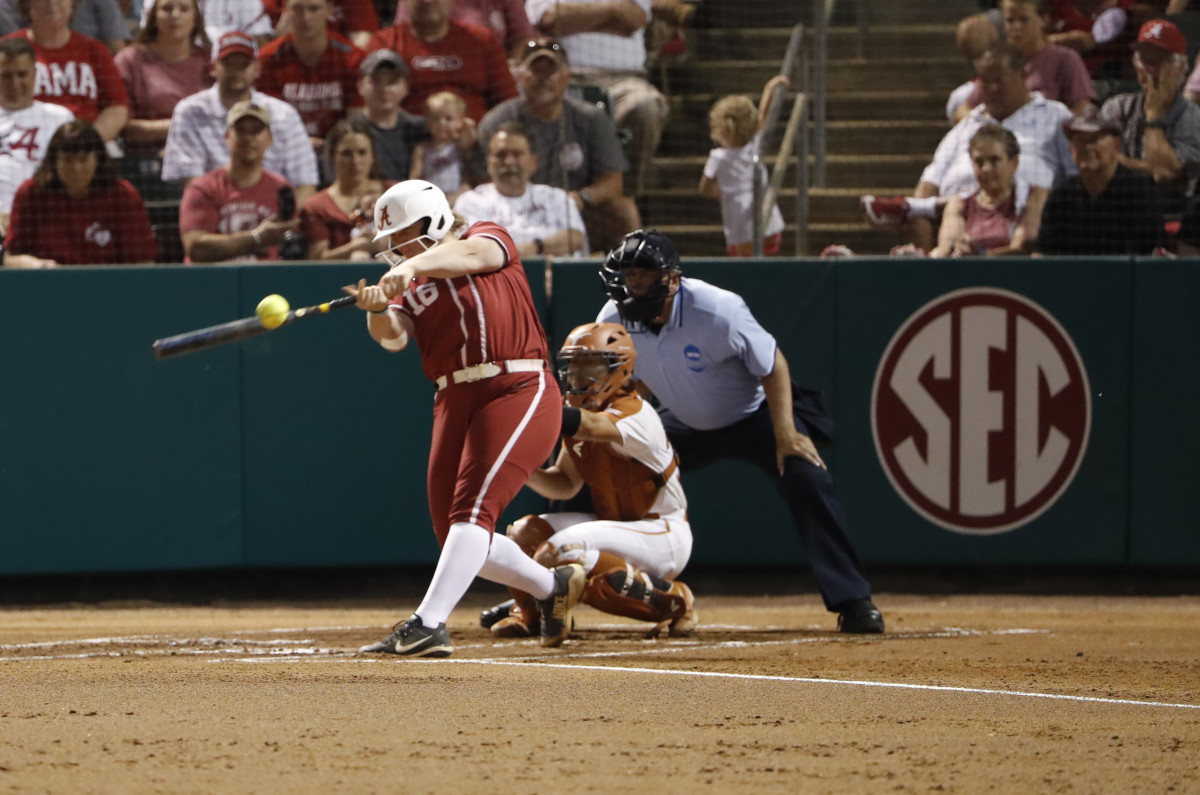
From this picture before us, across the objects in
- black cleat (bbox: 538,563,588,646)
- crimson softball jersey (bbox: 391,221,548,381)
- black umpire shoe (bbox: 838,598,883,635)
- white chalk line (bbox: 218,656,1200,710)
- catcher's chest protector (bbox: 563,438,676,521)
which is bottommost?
black umpire shoe (bbox: 838,598,883,635)

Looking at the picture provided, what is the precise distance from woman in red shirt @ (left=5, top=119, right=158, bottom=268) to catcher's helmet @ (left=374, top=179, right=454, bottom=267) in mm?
3205

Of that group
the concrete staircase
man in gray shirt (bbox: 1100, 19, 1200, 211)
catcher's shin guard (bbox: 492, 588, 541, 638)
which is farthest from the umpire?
man in gray shirt (bbox: 1100, 19, 1200, 211)

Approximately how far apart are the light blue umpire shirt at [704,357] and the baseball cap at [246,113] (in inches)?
117

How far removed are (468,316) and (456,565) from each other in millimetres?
952

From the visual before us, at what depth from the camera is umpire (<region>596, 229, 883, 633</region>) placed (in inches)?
276

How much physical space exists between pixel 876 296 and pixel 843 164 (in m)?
1.88

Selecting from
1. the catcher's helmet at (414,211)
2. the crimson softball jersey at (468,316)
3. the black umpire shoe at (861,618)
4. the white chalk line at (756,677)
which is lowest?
the black umpire shoe at (861,618)

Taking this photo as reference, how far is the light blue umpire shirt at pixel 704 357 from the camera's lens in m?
7.05

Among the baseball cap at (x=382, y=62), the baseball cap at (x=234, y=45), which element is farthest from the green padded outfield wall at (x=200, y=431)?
the baseball cap at (x=234, y=45)

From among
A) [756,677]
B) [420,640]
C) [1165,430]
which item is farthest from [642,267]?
[1165,430]

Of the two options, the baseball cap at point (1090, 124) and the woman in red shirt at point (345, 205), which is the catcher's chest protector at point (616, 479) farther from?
the baseball cap at point (1090, 124)

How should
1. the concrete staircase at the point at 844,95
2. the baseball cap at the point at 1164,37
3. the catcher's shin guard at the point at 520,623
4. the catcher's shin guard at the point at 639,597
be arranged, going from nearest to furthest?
the catcher's shin guard at the point at 639,597, the catcher's shin guard at the point at 520,623, the baseball cap at the point at 1164,37, the concrete staircase at the point at 844,95

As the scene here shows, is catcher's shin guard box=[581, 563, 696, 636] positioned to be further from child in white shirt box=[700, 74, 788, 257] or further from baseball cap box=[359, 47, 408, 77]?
baseball cap box=[359, 47, 408, 77]

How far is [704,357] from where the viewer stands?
7160mm
